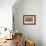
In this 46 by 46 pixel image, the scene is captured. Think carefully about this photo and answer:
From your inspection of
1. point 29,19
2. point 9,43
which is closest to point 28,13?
point 29,19

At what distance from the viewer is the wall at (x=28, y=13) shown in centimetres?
574

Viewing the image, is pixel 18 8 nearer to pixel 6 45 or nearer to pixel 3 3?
pixel 3 3

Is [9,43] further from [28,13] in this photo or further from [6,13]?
[28,13]

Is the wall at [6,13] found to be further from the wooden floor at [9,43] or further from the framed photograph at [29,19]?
the framed photograph at [29,19]

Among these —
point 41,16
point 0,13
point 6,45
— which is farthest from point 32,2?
point 6,45

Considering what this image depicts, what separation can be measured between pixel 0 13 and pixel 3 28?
559 millimetres

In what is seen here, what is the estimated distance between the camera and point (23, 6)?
19.0 feet

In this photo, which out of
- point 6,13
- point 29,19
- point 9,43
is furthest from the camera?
point 29,19

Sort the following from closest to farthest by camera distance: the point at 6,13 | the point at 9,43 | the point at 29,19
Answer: the point at 9,43
the point at 6,13
the point at 29,19

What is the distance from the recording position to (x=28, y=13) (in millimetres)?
5738

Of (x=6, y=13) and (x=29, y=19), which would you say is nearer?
(x=6, y=13)

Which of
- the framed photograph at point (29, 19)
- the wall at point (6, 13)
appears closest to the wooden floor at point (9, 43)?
the wall at point (6, 13)

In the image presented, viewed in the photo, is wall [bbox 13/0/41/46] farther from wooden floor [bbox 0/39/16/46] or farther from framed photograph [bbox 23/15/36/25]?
wooden floor [bbox 0/39/16/46]

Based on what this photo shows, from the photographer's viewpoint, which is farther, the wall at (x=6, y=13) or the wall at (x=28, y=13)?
the wall at (x=28, y=13)
